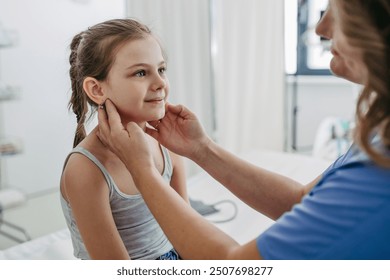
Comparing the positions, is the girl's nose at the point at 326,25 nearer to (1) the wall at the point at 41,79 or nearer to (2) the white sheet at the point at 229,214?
(1) the wall at the point at 41,79

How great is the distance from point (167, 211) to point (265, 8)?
1.47m

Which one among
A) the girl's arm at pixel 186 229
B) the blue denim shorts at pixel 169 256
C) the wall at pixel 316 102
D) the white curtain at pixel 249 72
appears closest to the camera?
the girl's arm at pixel 186 229

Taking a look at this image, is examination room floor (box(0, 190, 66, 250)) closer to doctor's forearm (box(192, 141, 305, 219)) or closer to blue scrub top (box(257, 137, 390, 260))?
doctor's forearm (box(192, 141, 305, 219))

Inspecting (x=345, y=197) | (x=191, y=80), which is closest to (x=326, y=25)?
(x=345, y=197)

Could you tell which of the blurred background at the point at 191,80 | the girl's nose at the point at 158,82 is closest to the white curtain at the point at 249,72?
the blurred background at the point at 191,80

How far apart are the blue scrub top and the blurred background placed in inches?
23.2

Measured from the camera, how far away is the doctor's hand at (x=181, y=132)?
88 cm

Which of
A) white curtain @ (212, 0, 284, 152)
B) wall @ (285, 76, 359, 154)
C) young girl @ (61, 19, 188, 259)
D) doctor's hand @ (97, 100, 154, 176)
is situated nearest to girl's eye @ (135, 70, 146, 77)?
young girl @ (61, 19, 188, 259)

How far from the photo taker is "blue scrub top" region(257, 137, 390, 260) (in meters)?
0.51

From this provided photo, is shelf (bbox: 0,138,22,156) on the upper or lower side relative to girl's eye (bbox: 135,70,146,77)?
lower

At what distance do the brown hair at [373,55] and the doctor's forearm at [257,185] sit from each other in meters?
0.33

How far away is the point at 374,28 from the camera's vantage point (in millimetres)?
509

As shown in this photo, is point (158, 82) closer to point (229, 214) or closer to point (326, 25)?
point (326, 25)

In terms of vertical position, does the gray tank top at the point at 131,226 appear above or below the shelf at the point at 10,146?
below
